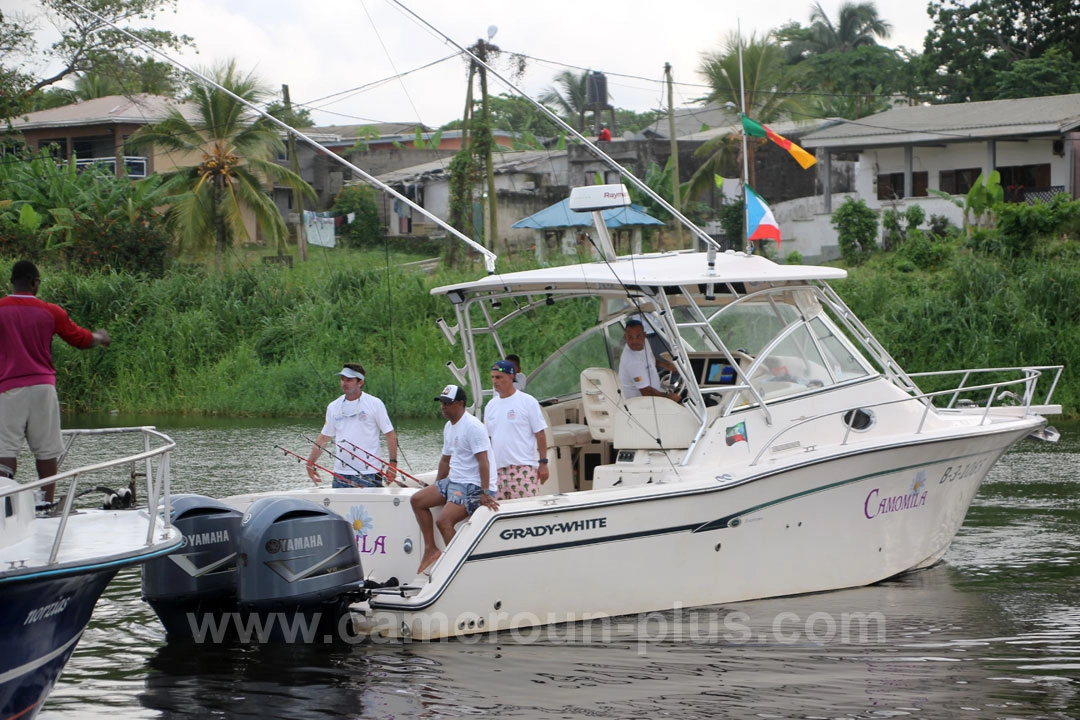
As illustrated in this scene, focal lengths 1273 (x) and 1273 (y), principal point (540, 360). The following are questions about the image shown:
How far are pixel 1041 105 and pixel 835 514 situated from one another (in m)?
26.8

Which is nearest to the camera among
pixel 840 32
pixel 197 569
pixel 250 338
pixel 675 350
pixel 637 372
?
pixel 197 569

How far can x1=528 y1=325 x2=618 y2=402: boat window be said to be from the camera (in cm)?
945

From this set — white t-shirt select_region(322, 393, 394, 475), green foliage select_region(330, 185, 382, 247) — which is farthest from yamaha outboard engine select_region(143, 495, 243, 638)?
green foliage select_region(330, 185, 382, 247)

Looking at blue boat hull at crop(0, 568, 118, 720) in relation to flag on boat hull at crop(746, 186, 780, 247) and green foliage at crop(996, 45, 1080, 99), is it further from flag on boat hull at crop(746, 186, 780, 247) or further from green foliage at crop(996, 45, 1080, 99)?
green foliage at crop(996, 45, 1080, 99)

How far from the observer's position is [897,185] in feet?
108

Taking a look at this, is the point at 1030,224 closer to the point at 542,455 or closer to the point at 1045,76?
the point at 1045,76

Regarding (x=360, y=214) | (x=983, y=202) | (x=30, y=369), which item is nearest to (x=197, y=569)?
(x=30, y=369)

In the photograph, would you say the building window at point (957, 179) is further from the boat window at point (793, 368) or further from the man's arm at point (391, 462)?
the man's arm at point (391, 462)

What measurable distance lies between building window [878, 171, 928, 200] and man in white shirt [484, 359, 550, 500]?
1034 inches

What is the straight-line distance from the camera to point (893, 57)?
169 ft

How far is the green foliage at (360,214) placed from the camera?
36.7 meters

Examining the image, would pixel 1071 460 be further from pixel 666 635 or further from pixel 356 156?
pixel 356 156

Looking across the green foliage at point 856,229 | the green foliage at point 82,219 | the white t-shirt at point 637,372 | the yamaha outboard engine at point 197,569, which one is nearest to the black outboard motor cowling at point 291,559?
the yamaha outboard engine at point 197,569

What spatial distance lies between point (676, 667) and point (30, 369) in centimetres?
383
